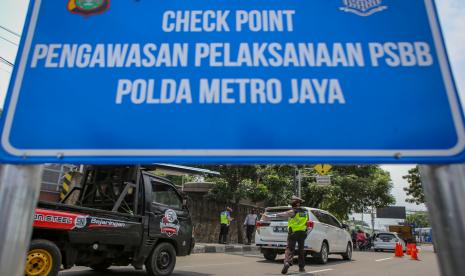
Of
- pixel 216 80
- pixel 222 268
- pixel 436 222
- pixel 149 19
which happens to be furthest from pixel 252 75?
pixel 222 268

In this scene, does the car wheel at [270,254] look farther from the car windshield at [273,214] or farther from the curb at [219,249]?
the curb at [219,249]

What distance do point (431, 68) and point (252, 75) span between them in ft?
2.32

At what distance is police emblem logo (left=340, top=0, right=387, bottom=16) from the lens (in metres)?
1.61

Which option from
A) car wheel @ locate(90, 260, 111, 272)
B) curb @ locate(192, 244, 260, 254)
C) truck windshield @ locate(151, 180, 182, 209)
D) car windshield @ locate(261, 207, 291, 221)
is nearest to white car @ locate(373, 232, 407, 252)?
curb @ locate(192, 244, 260, 254)

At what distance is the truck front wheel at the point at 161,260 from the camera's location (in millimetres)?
6973

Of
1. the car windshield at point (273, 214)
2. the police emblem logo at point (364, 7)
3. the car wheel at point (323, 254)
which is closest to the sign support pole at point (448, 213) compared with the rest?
the police emblem logo at point (364, 7)

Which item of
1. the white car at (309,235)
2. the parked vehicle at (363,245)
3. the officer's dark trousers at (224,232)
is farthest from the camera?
the parked vehicle at (363,245)

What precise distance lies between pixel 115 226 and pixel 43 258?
1286mm

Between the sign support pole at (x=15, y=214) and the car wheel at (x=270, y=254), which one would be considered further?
the car wheel at (x=270, y=254)

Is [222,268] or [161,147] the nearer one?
[161,147]

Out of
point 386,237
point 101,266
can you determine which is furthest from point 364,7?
point 386,237

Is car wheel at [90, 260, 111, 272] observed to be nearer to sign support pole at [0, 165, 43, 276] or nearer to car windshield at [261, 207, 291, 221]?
car windshield at [261, 207, 291, 221]

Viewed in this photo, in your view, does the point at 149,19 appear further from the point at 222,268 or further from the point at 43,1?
the point at 222,268

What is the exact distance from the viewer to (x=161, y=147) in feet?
4.75
